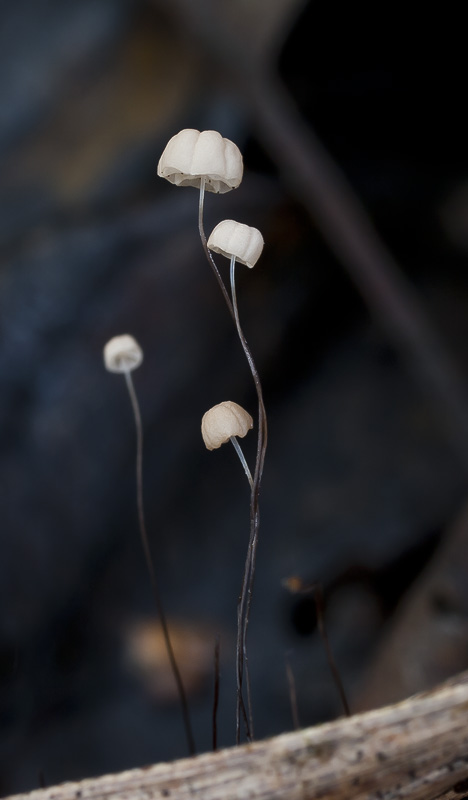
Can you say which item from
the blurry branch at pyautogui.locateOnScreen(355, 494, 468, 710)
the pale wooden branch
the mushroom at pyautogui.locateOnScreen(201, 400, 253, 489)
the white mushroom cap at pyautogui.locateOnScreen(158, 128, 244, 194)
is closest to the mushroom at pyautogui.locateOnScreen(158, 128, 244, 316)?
the white mushroom cap at pyautogui.locateOnScreen(158, 128, 244, 194)

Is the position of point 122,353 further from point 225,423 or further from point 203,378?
point 203,378

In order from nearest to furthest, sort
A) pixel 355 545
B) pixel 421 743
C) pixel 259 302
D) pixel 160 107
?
1. pixel 421 743
2. pixel 355 545
3. pixel 259 302
4. pixel 160 107

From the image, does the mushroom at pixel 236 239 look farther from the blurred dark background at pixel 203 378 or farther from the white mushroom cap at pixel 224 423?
the blurred dark background at pixel 203 378

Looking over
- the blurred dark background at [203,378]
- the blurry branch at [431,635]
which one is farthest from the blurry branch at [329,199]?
the blurry branch at [431,635]

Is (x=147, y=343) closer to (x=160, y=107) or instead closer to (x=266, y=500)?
(x=266, y=500)

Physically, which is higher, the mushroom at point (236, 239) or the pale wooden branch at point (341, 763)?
the mushroom at point (236, 239)

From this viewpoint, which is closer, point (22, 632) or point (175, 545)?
point (22, 632)

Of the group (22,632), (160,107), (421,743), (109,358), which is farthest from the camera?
(160,107)

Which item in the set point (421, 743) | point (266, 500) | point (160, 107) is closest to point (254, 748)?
point (421, 743)
